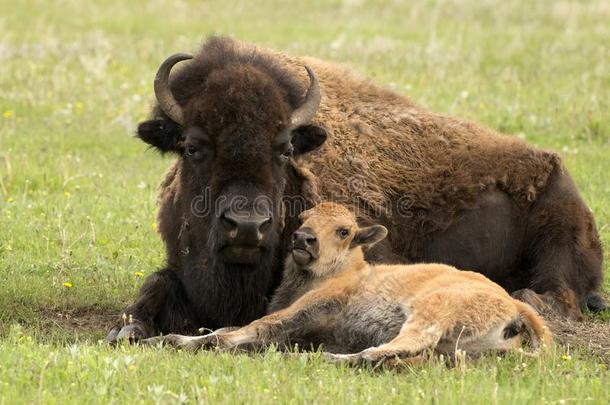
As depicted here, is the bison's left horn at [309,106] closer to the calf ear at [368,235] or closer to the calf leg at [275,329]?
the calf ear at [368,235]

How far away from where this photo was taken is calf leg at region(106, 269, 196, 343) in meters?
8.06

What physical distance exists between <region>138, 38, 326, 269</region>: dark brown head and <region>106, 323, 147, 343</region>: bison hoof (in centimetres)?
72

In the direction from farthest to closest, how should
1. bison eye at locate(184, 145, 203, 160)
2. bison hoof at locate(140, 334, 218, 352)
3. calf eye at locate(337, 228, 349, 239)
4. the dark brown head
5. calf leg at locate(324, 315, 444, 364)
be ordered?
bison eye at locate(184, 145, 203, 160) → calf eye at locate(337, 228, 349, 239) → the dark brown head → bison hoof at locate(140, 334, 218, 352) → calf leg at locate(324, 315, 444, 364)

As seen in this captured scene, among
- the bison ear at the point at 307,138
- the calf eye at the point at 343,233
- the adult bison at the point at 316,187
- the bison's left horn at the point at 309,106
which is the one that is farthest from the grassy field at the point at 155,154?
the bison's left horn at the point at 309,106

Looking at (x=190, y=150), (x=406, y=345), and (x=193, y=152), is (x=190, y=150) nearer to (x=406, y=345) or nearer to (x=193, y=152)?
(x=193, y=152)

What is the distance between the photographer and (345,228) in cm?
758

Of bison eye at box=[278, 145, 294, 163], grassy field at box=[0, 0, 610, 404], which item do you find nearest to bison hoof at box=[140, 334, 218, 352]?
grassy field at box=[0, 0, 610, 404]

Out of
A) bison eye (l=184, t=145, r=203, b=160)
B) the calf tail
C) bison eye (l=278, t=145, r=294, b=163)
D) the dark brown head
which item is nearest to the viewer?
the calf tail

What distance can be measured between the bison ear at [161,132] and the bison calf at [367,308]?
3.91 feet

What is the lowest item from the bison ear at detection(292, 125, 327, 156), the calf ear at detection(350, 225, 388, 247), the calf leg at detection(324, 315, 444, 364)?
the calf leg at detection(324, 315, 444, 364)

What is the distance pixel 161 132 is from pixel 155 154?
19.1 feet

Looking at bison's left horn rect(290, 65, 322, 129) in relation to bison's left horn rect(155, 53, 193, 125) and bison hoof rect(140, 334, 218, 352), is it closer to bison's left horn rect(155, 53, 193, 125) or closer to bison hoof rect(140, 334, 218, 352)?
bison's left horn rect(155, 53, 193, 125)

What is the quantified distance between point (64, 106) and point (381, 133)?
25.2ft

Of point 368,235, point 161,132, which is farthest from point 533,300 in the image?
point 161,132
